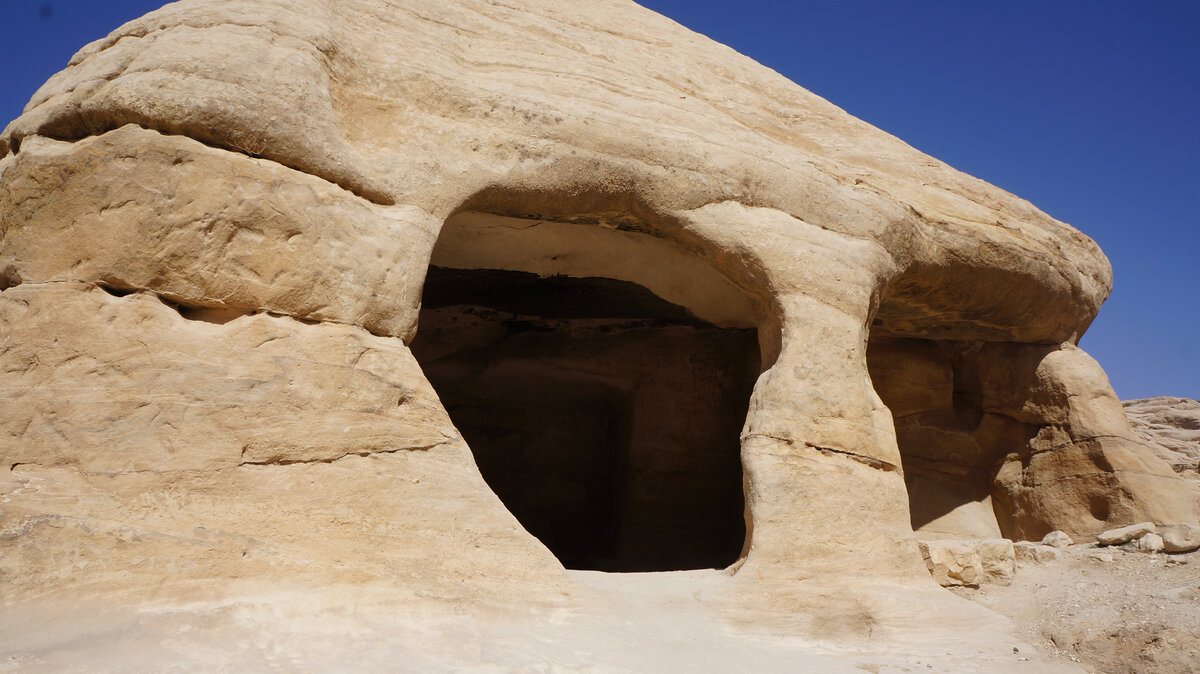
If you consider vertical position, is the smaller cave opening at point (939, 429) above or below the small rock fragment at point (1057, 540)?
above

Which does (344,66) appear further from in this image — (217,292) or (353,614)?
(353,614)

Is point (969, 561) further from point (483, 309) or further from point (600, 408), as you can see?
point (483, 309)

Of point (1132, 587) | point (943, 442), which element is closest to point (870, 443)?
point (1132, 587)

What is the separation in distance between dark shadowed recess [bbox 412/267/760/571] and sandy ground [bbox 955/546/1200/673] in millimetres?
2236

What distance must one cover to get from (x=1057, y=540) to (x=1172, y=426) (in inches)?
216

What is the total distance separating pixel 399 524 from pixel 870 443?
241cm

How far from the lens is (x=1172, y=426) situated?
33.7ft

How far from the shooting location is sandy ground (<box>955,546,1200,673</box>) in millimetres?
3680

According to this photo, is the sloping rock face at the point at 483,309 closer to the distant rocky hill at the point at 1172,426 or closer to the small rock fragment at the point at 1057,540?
the small rock fragment at the point at 1057,540

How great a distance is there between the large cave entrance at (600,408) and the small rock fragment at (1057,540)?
6.66 ft

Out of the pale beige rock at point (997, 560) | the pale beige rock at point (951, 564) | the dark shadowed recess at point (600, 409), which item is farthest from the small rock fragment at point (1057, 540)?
the dark shadowed recess at point (600, 409)

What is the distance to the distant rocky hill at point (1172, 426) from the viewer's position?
842 cm

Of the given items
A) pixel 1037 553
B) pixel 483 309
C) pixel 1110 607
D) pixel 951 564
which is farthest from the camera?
pixel 483 309

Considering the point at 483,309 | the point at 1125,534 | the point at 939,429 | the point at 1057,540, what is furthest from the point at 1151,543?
the point at 483,309
